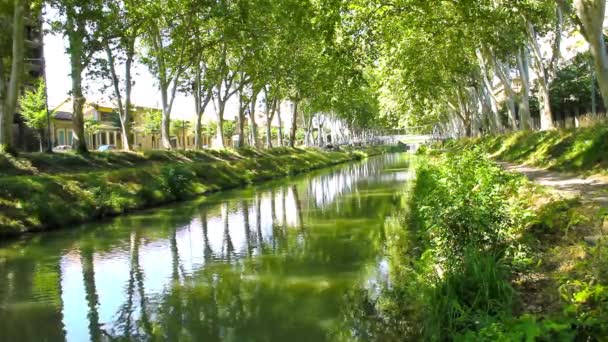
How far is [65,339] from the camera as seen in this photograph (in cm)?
877

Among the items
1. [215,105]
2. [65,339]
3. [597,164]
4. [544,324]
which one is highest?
[215,105]

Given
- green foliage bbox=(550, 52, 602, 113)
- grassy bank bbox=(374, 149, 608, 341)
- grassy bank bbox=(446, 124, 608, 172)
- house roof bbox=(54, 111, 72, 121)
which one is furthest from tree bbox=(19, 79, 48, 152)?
grassy bank bbox=(374, 149, 608, 341)

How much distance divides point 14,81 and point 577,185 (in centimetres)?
1893

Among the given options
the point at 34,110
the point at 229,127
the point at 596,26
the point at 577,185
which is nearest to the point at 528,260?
the point at 577,185

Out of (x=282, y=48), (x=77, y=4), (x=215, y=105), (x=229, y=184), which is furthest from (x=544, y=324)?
(x=215, y=105)

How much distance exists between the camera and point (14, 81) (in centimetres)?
2236

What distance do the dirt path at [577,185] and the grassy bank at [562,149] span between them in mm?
524

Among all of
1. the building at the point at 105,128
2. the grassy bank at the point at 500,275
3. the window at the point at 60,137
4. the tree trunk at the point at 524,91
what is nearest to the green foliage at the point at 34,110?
the building at the point at 105,128

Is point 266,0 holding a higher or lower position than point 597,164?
higher

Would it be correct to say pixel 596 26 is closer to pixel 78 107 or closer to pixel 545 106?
pixel 545 106

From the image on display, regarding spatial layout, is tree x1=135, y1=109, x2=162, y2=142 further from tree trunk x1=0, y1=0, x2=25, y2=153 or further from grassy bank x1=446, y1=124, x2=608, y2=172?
grassy bank x1=446, y1=124, x2=608, y2=172

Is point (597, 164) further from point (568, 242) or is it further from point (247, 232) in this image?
point (247, 232)

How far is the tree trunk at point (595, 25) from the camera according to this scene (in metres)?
14.0

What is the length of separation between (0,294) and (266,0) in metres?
21.6
